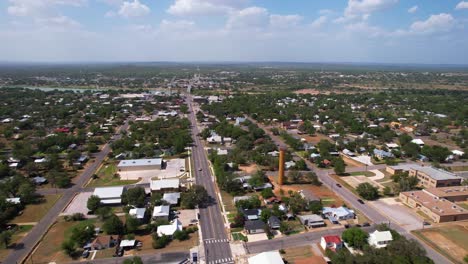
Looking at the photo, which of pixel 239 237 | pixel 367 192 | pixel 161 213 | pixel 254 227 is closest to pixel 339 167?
pixel 367 192

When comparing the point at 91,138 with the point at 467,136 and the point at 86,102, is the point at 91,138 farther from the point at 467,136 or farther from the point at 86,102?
the point at 467,136

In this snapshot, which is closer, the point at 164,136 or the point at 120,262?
the point at 120,262

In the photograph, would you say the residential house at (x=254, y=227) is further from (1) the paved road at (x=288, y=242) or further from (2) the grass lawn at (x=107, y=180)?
(2) the grass lawn at (x=107, y=180)

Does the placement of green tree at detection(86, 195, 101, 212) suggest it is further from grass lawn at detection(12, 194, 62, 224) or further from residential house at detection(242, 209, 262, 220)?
residential house at detection(242, 209, 262, 220)

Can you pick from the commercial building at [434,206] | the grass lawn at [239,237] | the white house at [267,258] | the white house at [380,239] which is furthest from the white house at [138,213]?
the commercial building at [434,206]

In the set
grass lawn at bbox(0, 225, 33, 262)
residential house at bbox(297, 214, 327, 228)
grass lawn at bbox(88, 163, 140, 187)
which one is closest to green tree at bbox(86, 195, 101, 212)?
grass lawn at bbox(0, 225, 33, 262)

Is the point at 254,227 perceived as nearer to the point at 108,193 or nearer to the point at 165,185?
the point at 165,185

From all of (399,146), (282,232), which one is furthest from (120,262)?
(399,146)

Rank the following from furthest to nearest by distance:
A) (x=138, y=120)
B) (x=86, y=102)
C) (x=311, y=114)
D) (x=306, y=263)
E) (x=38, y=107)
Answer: (x=86, y=102), (x=38, y=107), (x=311, y=114), (x=138, y=120), (x=306, y=263)
